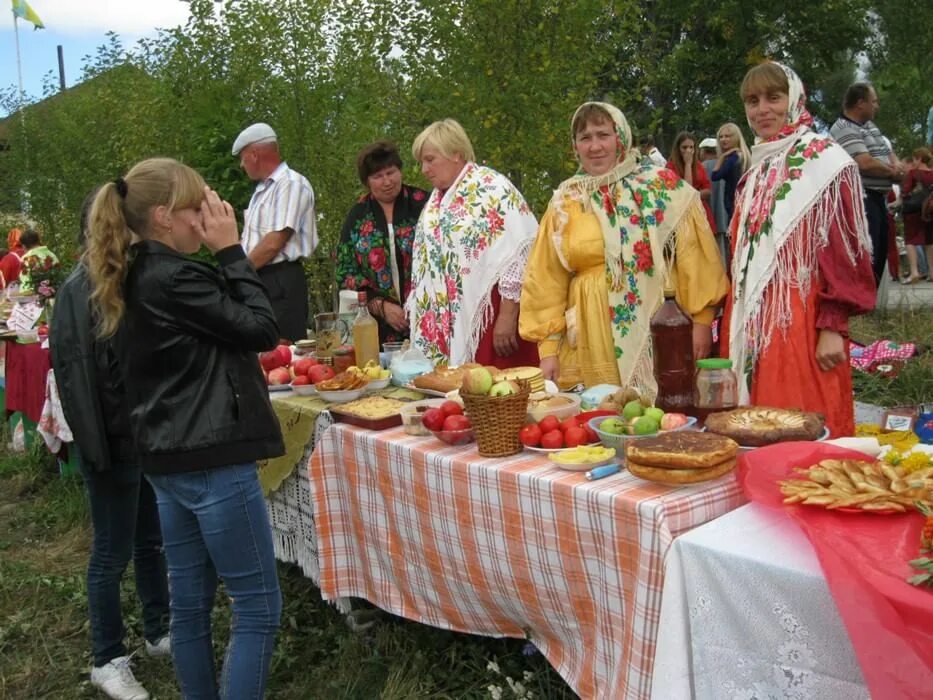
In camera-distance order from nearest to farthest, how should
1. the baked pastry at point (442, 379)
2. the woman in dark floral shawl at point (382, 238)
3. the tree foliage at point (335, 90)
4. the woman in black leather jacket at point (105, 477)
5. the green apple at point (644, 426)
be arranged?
1. the green apple at point (644, 426)
2. the woman in black leather jacket at point (105, 477)
3. the baked pastry at point (442, 379)
4. the woman in dark floral shawl at point (382, 238)
5. the tree foliage at point (335, 90)

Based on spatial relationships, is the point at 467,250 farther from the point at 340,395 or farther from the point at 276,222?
the point at 276,222

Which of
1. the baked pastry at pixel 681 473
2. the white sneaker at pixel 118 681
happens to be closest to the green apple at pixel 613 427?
the baked pastry at pixel 681 473

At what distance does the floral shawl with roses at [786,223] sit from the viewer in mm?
2850

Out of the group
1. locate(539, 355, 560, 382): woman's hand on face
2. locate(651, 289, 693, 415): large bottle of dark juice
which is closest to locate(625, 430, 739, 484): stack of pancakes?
locate(651, 289, 693, 415): large bottle of dark juice

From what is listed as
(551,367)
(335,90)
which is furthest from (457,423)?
(335,90)

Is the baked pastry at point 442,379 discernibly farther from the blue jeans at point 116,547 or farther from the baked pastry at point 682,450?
the baked pastry at point 682,450

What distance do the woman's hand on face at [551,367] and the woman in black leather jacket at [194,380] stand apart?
133cm

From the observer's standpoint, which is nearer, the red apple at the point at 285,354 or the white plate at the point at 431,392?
the white plate at the point at 431,392

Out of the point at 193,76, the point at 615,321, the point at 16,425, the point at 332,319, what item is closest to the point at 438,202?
the point at 332,319

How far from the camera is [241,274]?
2348 millimetres

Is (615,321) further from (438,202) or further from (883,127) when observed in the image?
(883,127)

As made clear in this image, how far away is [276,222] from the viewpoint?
4.86 metres

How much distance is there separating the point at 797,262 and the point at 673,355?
61 centimetres

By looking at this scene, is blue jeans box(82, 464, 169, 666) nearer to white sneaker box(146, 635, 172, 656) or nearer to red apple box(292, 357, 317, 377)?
white sneaker box(146, 635, 172, 656)
